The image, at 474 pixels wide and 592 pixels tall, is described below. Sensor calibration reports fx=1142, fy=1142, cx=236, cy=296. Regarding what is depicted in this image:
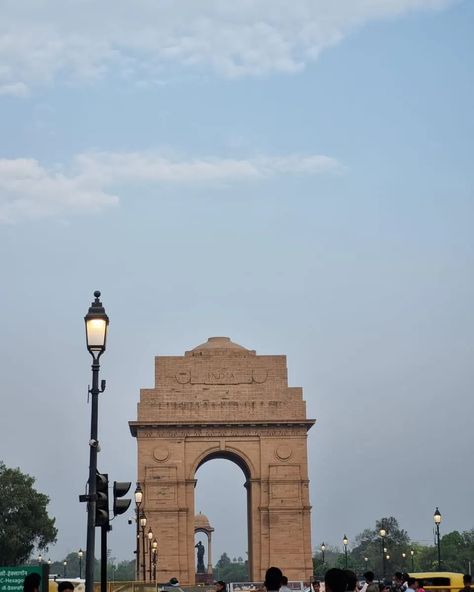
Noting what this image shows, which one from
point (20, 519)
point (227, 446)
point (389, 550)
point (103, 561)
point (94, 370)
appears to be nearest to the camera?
point (94, 370)

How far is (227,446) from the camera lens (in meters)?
68.9

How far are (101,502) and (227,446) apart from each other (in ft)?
169

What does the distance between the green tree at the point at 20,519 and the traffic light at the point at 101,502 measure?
226 ft

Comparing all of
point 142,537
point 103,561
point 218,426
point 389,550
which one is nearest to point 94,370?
point 103,561

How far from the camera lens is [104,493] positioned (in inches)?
700

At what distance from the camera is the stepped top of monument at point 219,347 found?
70.4 m

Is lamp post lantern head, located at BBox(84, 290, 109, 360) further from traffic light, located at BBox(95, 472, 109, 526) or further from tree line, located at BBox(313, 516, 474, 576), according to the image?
tree line, located at BBox(313, 516, 474, 576)

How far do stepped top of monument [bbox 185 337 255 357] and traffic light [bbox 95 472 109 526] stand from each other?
52389 mm

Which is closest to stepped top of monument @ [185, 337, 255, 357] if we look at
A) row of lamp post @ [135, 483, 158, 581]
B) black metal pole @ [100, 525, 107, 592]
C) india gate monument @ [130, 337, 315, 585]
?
india gate monument @ [130, 337, 315, 585]

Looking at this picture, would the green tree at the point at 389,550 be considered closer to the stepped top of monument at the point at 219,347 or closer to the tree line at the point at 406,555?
the tree line at the point at 406,555

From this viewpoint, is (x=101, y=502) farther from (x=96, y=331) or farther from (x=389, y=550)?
(x=389, y=550)

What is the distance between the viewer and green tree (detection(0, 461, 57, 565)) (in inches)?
3329

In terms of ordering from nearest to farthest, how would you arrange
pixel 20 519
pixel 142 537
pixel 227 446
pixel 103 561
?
1. pixel 103 561
2. pixel 142 537
3. pixel 227 446
4. pixel 20 519

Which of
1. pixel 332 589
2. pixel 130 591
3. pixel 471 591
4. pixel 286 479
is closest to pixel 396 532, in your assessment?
pixel 286 479
